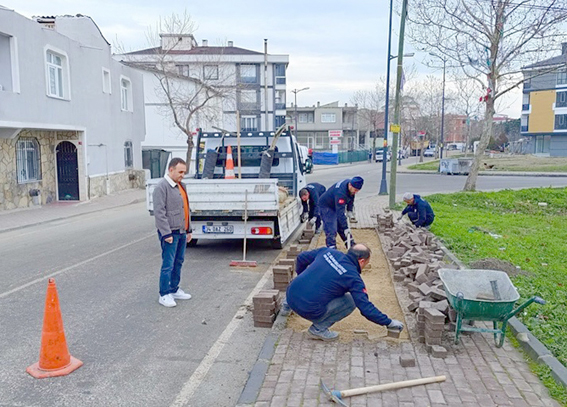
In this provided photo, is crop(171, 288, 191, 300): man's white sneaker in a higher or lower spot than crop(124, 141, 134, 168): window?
lower

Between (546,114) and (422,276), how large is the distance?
69.6 metres

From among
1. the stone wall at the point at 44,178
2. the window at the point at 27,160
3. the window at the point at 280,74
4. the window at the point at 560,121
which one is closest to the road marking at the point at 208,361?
the stone wall at the point at 44,178

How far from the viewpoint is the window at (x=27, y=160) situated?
18.0 meters

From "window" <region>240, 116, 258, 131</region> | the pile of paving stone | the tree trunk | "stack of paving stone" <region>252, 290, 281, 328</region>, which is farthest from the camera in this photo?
"window" <region>240, 116, 258, 131</region>

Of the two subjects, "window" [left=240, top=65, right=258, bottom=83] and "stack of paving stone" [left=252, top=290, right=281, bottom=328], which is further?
"window" [left=240, top=65, right=258, bottom=83]

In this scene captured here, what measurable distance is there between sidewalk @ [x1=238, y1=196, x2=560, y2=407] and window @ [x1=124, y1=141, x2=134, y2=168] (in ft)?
73.3

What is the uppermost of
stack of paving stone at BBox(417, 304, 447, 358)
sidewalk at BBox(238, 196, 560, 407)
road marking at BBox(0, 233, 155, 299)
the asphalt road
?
stack of paving stone at BBox(417, 304, 447, 358)

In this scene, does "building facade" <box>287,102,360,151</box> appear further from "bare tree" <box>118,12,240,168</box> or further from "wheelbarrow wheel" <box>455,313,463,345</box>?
"wheelbarrow wheel" <box>455,313,463,345</box>

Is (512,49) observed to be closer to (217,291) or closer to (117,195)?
(217,291)

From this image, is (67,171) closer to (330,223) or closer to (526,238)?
(330,223)

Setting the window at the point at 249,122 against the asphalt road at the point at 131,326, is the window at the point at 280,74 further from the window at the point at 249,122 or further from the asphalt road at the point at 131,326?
the asphalt road at the point at 131,326

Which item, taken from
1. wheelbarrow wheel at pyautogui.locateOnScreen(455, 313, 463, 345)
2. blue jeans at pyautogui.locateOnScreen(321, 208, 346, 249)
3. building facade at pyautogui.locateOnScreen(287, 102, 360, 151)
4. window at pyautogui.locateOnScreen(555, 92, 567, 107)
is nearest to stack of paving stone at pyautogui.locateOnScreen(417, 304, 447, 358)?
wheelbarrow wheel at pyautogui.locateOnScreen(455, 313, 463, 345)

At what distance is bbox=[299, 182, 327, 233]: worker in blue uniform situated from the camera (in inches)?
426

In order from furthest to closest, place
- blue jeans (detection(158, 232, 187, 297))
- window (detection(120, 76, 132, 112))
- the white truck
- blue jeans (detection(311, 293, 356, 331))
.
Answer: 1. window (detection(120, 76, 132, 112))
2. the white truck
3. blue jeans (detection(158, 232, 187, 297))
4. blue jeans (detection(311, 293, 356, 331))
